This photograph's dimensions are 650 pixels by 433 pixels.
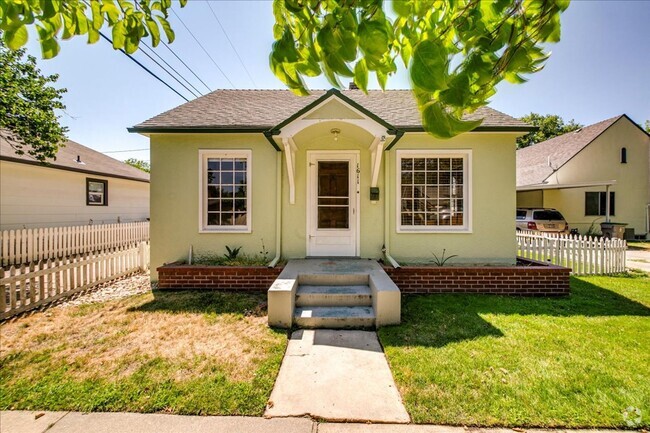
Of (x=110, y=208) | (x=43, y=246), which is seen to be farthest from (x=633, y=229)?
(x=110, y=208)

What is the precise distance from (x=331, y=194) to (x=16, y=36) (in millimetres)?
5996

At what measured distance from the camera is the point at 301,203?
695cm

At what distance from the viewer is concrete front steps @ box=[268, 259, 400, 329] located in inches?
171

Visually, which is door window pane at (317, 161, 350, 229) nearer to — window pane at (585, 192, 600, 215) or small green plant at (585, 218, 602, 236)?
small green plant at (585, 218, 602, 236)

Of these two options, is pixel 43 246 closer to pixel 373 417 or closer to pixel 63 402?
pixel 63 402

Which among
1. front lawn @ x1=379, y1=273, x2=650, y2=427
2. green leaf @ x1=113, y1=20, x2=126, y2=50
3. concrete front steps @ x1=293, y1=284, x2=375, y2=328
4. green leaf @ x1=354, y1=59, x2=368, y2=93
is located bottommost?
front lawn @ x1=379, y1=273, x2=650, y2=427

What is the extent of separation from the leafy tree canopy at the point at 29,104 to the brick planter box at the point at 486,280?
10424 mm

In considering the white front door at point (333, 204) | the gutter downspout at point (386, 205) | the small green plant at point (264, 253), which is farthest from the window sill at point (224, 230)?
the gutter downspout at point (386, 205)

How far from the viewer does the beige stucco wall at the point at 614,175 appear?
17.5m

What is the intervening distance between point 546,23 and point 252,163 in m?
6.38

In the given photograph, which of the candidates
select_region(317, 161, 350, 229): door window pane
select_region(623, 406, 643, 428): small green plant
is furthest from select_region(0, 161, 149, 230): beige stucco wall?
select_region(623, 406, 643, 428): small green plant

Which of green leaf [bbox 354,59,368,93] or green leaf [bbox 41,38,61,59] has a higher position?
green leaf [bbox 41,38,61,59]

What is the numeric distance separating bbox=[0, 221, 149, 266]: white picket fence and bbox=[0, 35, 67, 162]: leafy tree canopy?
250cm

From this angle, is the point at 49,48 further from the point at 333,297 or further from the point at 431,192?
the point at 431,192
